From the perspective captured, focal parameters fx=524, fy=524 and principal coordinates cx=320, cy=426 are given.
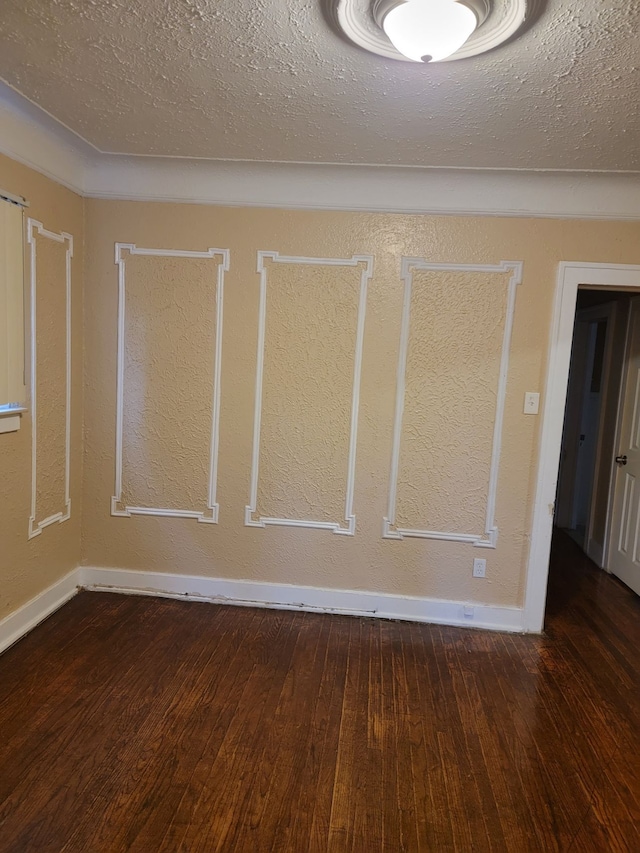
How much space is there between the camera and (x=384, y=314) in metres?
2.99

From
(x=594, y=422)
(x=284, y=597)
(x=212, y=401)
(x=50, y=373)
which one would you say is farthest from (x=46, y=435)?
(x=594, y=422)

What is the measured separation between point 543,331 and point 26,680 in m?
3.11

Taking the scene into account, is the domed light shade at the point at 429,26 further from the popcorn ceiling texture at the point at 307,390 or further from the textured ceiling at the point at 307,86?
the popcorn ceiling texture at the point at 307,390

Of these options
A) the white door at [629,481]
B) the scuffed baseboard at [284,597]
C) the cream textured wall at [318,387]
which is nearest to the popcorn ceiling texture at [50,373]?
the cream textured wall at [318,387]

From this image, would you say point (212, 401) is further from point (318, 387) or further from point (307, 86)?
point (307, 86)

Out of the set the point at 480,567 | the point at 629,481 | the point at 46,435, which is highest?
the point at 46,435

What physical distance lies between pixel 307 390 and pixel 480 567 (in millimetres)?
1455

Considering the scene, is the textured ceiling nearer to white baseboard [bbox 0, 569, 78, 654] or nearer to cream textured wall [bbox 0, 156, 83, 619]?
cream textured wall [bbox 0, 156, 83, 619]

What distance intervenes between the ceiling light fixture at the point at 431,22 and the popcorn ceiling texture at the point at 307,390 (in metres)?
1.41

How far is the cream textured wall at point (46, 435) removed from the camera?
Answer: 2.59 meters

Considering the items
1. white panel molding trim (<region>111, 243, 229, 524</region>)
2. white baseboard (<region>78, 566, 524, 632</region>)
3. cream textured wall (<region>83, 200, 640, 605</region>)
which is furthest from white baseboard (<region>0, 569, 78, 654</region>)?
white panel molding trim (<region>111, 243, 229, 524</region>)

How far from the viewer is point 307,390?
3.08 meters

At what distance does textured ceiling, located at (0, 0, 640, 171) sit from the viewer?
1579 millimetres

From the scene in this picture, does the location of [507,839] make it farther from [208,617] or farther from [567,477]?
[567,477]
